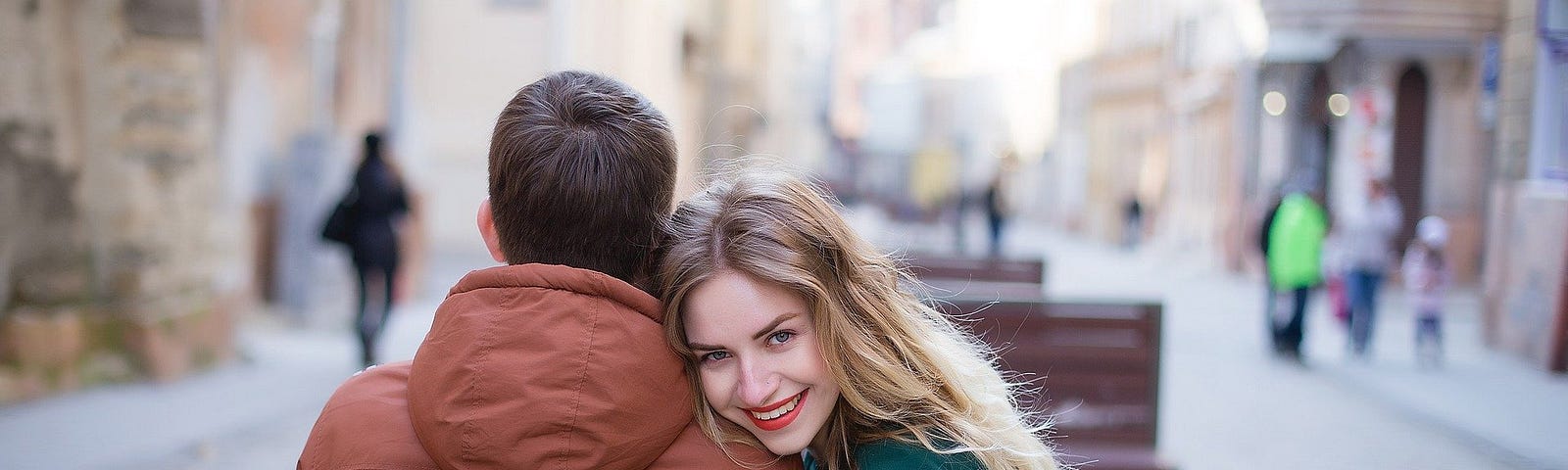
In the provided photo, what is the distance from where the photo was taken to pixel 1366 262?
1141 centimetres

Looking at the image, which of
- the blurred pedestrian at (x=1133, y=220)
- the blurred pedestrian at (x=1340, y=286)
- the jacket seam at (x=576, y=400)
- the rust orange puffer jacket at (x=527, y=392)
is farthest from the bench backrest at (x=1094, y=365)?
the blurred pedestrian at (x=1133, y=220)

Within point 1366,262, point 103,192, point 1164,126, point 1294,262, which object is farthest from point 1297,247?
point 1164,126

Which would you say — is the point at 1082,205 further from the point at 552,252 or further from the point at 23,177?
the point at 552,252

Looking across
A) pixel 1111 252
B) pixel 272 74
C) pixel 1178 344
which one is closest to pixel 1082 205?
pixel 1111 252

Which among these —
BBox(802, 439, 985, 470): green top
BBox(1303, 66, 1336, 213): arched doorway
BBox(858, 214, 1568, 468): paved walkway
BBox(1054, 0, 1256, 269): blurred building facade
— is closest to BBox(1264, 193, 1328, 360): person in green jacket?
BBox(858, 214, 1568, 468): paved walkway

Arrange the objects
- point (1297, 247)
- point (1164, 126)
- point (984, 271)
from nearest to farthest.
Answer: point (984, 271)
point (1297, 247)
point (1164, 126)

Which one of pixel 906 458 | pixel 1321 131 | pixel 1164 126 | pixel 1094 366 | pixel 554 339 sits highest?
pixel 1164 126

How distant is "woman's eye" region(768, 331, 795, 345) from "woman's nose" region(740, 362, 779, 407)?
45 millimetres

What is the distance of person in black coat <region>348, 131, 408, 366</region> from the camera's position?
27.7 feet

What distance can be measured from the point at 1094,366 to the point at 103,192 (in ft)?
19.9

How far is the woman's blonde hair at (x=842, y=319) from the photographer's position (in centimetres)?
221

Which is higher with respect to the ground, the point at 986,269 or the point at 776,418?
the point at 776,418

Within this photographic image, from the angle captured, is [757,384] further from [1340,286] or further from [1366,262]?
[1340,286]

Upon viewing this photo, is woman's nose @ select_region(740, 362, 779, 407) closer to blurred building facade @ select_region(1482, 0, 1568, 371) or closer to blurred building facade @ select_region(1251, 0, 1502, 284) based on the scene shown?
blurred building facade @ select_region(1482, 0, 1568, 371)
